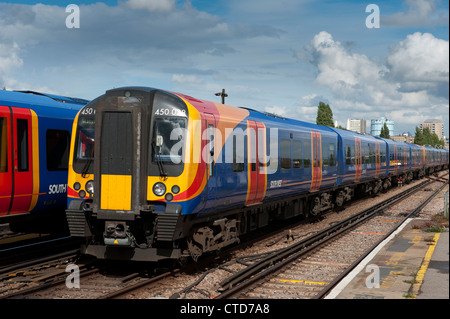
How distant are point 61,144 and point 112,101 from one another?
315 centimetres

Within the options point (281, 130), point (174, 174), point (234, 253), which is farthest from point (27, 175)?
point (281, 130)

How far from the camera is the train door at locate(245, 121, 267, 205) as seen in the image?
11.5 metres

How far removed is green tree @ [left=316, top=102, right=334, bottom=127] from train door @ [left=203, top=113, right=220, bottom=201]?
7503 cm

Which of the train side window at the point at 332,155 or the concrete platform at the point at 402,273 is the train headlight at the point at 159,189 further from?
the train side window at the point at 332,155

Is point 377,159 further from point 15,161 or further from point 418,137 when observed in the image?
point 418,137

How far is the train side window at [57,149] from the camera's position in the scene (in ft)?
36.8

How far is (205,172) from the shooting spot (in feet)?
31.0

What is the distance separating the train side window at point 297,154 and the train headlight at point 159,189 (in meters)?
6.42

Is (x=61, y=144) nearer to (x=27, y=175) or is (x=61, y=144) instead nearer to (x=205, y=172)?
(x=27, y=175)

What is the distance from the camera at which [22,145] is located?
1032 centimetres

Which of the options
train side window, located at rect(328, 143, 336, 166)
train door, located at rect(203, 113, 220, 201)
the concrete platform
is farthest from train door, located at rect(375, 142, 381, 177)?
train door, located at rect(203, 113, 220, 201)

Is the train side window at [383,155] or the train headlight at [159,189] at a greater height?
the train side window at [383,155]

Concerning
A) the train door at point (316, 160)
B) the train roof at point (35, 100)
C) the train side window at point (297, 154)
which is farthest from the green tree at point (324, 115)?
the train roof at point (35, 100)

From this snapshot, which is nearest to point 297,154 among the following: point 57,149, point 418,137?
point 57,149
